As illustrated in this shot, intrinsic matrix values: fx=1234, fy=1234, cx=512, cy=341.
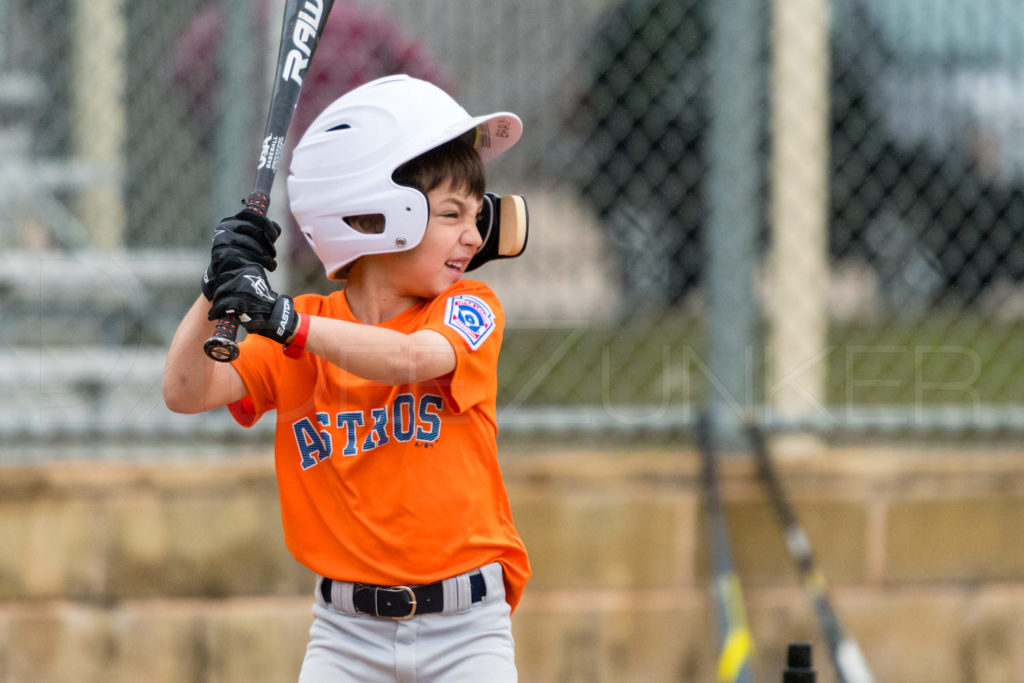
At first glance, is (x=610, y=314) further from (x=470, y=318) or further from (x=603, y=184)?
(x=470, y=318)

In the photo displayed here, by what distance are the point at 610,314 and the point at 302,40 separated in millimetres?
1850

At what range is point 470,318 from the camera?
7.59 ft

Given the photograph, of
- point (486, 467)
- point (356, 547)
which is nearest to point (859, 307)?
point (486, 467)

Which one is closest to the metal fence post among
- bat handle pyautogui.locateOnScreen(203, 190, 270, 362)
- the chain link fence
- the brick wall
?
the chain link fence

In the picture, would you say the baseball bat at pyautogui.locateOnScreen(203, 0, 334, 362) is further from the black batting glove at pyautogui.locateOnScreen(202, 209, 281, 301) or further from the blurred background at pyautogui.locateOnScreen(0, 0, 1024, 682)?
the blurred background at pyautogui.locateOnScreen(0, 0, 1024, 682)

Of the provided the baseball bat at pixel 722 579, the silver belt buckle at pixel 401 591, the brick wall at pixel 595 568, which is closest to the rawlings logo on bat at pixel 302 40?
the silver belt buckle at pixel 401 591

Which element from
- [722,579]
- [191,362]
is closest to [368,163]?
[191,362]

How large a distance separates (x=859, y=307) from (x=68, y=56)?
8.92 ft

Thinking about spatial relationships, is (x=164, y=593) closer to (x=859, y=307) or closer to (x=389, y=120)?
(x=389, y=120)

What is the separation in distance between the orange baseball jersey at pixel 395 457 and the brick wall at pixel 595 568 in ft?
4.82

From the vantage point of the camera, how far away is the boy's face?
2305 mm

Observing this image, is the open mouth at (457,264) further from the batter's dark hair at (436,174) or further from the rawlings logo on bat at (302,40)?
the rawlings logo on bat at (302,40)

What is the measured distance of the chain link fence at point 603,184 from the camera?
3.93 m

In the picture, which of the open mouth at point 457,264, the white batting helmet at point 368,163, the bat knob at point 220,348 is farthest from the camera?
the open mouth at point 457,264
